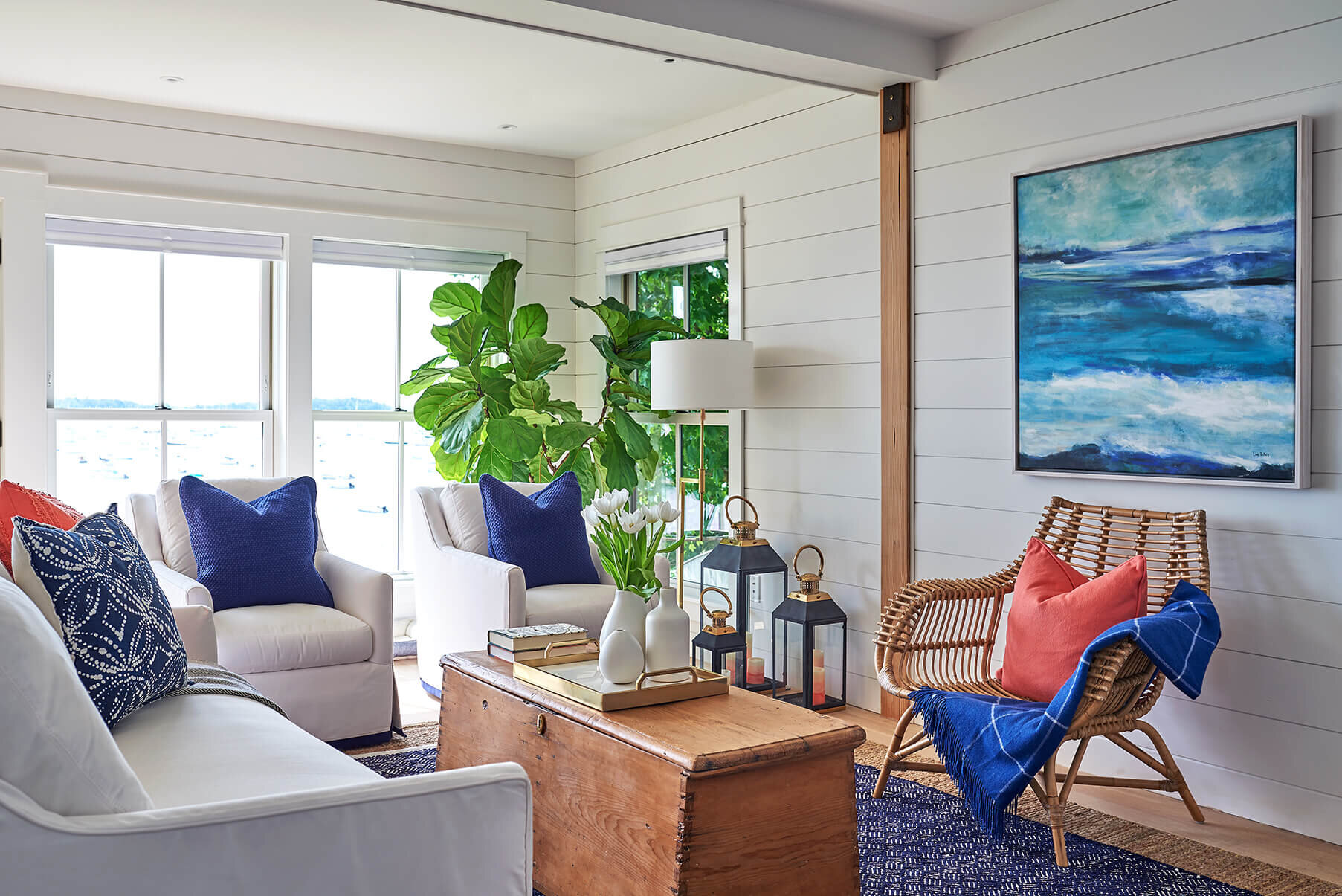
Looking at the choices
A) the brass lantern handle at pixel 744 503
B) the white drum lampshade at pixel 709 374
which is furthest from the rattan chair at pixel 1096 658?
the white drum lampshade at pixel 709 374

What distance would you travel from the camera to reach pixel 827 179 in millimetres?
4348

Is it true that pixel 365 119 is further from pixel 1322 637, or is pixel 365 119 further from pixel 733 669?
pixel 1322 637

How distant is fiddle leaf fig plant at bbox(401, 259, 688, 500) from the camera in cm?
503

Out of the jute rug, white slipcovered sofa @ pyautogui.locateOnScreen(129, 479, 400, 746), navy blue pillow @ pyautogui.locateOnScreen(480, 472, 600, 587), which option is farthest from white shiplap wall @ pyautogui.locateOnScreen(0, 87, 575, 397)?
the jute rug

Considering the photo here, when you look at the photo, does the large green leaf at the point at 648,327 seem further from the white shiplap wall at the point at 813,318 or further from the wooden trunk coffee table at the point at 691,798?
the wooden trunk coffee table at the point at 691,798

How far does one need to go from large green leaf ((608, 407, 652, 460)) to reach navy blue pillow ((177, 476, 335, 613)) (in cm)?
163

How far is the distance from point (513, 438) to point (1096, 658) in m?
2.92

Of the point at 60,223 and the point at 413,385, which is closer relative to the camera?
the point at 60,223

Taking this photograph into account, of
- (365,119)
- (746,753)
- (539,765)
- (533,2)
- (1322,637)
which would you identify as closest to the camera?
(746,753)

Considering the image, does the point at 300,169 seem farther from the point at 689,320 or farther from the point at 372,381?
the point at 689,320

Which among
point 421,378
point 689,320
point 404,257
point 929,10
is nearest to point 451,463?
point 421,378

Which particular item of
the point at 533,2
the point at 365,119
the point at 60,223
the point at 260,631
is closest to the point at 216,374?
the point at 60,223

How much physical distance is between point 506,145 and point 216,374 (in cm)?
187

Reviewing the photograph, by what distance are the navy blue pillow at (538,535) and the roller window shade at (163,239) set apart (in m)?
1.89
